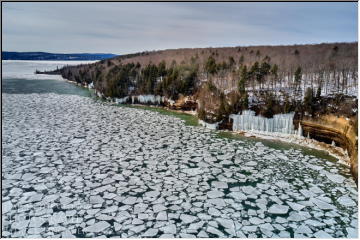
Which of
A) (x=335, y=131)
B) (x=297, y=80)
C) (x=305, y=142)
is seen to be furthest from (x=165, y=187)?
(x=297, y=80)

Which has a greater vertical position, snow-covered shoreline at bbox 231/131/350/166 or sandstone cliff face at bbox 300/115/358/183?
sandstone cliff face at bbox 300/115/358/183

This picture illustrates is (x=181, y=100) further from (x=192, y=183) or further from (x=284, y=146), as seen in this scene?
(x=192, y=183)

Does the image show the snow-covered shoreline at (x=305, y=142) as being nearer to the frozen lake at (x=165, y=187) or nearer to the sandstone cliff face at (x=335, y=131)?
the sandstone cliff face at (x=335, y=131)

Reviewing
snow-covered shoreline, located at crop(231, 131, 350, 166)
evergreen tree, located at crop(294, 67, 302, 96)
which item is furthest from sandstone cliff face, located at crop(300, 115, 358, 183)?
evergreen tree, located at crop(294, 67, 302, 96)

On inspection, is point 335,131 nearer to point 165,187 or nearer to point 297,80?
point 297,80

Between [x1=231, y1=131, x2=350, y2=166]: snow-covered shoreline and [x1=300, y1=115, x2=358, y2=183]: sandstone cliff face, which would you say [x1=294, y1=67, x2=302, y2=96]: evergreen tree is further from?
[x1=231, y1=131, x2=350, y2=166]: snow-covered shoreline

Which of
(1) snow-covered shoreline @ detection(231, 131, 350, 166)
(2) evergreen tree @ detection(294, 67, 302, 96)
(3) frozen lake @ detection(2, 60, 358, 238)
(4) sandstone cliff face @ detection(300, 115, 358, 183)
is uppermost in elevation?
(2) evergreen tree @ detection(294, 67, 302, 96)
